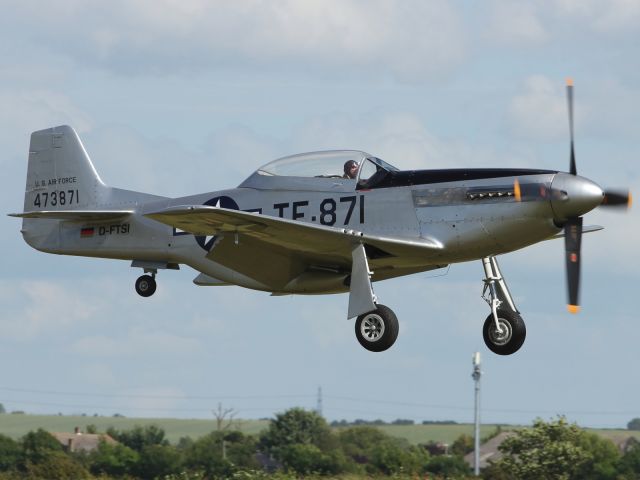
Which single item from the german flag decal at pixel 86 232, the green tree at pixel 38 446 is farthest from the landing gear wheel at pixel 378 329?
the green tree at pixel 38 446

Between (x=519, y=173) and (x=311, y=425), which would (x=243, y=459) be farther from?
(x=519, y=173)

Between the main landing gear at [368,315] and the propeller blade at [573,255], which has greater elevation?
the propeller blade at [573,255]

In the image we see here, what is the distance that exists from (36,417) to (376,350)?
98.0m

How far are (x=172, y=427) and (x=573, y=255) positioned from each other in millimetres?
97048

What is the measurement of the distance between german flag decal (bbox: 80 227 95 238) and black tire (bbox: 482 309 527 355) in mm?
6509

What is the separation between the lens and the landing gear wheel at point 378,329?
16.6 meters

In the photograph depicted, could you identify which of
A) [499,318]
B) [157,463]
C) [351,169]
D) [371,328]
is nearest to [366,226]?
[351,169]

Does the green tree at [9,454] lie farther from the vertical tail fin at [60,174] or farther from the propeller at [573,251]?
the propeller at [573,251]

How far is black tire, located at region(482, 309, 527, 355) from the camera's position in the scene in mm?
17203

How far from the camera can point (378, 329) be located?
1662 centimetres

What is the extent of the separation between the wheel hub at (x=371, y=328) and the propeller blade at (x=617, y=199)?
11.1 ft

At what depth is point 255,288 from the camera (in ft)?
61.4

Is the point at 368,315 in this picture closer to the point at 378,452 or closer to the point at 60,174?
the point at 60,174

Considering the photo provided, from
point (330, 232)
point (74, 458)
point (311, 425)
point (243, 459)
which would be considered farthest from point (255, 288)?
point (311, 425)
